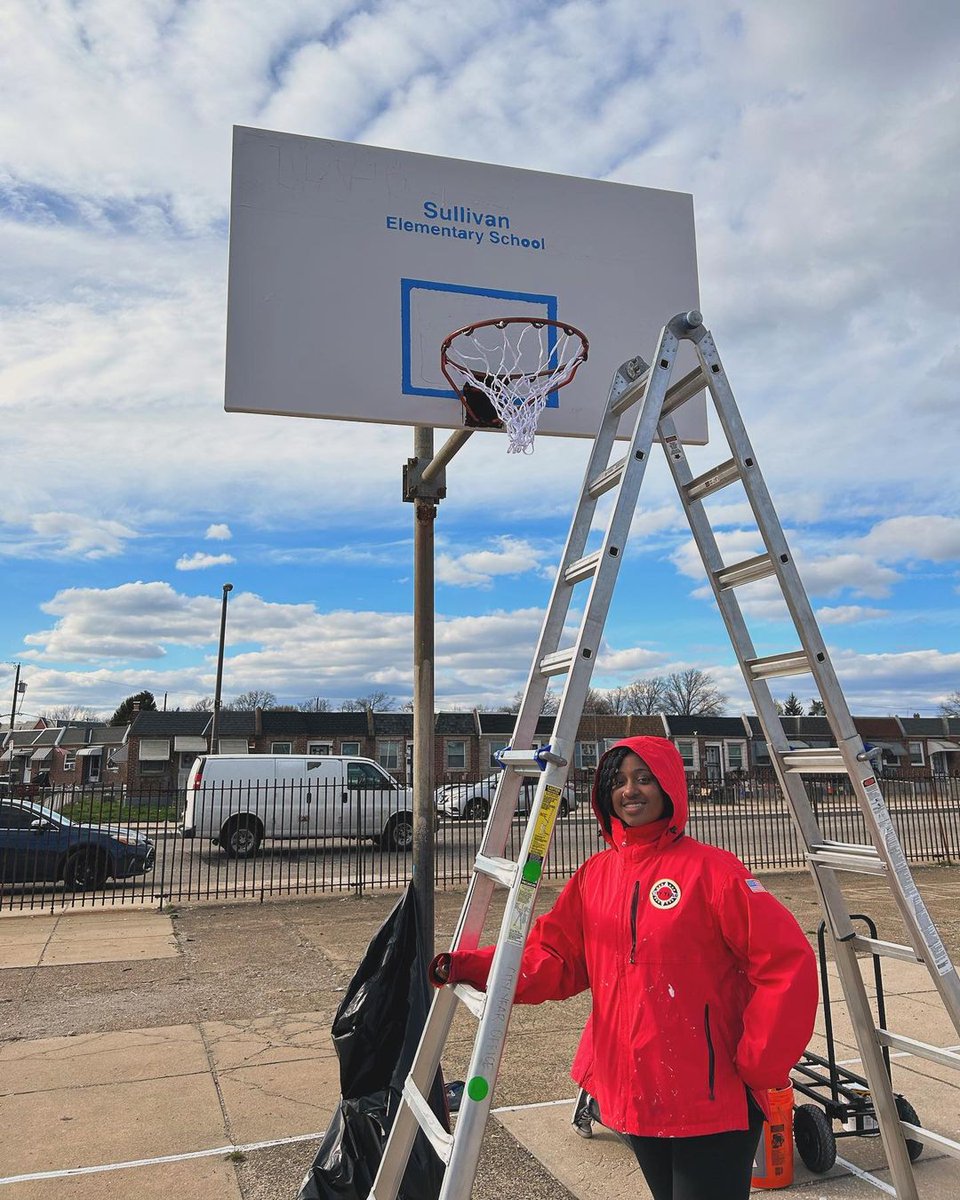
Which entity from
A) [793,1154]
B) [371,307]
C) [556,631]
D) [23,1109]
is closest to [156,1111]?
[23,1109]

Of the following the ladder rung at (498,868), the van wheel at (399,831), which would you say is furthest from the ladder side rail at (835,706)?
the van wheel at (399,831)

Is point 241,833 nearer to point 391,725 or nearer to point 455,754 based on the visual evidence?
point 455,754

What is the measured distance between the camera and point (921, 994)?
22.6 feet

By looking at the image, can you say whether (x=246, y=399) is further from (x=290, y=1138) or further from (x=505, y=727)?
(x=505, y=727)

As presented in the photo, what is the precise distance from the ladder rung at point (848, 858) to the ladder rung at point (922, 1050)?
58 cm

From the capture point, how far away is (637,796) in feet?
8.64

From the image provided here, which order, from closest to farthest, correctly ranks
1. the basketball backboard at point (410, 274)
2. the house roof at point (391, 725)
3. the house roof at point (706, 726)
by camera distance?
the basketball backboard at point (410, 274) → the house roof at point (391, 725) → the house roof at point (706, 726)

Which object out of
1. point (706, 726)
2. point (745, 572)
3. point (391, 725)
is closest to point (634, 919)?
point (745, 572)

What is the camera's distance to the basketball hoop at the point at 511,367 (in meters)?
5.47

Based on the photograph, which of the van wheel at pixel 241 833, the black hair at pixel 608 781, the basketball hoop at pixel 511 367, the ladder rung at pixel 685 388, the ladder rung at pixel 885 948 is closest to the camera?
the black hair at pixel 608 781

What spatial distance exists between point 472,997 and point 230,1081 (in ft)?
10.7

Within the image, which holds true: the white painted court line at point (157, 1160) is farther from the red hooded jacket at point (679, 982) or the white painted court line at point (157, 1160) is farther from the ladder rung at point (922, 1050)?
the ladder rung at point (922, 1050)

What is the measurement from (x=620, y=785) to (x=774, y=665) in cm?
98

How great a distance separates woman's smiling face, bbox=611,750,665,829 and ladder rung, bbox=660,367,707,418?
4.29 feet
